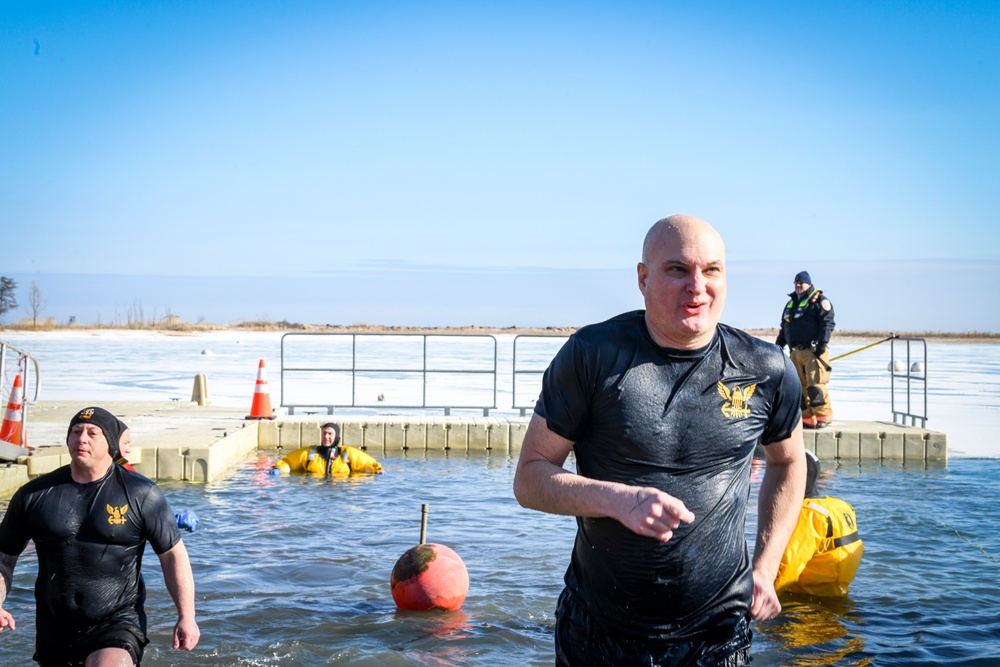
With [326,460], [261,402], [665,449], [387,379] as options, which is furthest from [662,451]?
[387,379]

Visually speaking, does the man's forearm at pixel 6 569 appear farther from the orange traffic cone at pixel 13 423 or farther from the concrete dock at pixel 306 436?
the concrete dock at pixel 306 436

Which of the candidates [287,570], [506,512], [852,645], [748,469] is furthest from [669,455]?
[506,512]

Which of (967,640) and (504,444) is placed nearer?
(967,640)

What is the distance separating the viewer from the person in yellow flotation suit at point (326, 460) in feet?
40.4

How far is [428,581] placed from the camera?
6.81m

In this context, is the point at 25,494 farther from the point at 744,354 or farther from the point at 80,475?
the point at 744,354

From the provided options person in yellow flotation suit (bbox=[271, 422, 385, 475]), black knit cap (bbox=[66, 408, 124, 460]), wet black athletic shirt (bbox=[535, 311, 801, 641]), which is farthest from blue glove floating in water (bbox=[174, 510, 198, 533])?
wet black athletic shirt (bbox=[535, 311, 801, 641])

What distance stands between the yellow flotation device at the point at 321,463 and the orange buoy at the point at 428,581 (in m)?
5.55

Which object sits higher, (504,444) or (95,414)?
(95,414)

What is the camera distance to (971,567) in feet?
27.4

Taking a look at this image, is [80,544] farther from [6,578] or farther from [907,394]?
[907,394]

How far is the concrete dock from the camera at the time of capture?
11.7 meters

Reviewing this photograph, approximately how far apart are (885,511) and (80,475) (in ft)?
28.1

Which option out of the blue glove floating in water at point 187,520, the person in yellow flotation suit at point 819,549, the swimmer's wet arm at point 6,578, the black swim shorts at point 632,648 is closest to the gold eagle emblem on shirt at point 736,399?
the black swim shorts at point 632,648
